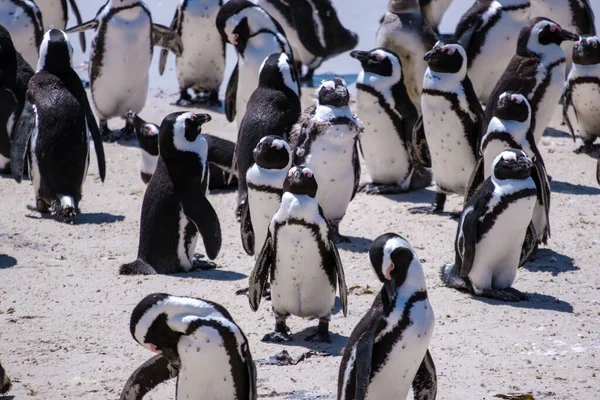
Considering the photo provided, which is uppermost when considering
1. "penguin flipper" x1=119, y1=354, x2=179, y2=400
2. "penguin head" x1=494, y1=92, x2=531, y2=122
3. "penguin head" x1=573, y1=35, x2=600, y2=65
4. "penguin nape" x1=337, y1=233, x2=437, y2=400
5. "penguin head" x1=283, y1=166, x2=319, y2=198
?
"penguin head" x1=573, y1=35, x2=600, y2=65

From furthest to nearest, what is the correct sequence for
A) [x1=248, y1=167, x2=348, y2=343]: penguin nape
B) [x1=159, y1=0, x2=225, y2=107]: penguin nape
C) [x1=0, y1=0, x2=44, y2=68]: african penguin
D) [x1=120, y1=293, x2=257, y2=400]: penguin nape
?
[x1=159, y1=0, x2=225, y2=107]: penguin nape → [x1=0, y1=0, x2=44, y2=68]: african penguin → [x1=248, y1=167, x2=348, y2=343]: penguin nape → [x1=120, y1=293, x2=257, y2=400]: penguin nape

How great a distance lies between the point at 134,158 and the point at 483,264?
3998mm

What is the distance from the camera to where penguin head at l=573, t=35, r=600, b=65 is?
8.71m

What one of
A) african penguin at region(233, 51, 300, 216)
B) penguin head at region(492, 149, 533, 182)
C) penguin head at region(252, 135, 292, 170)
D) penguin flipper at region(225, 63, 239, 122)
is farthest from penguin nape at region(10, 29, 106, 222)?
penguin head at region(492, 149, 533, 182)

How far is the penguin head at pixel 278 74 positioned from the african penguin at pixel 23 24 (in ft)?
11.6

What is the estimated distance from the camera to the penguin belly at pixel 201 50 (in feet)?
34.4

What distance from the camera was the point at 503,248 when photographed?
5.98 metres

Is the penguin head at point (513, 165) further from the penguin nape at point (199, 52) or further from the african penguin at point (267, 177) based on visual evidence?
the penguin nape at point (199, 52)

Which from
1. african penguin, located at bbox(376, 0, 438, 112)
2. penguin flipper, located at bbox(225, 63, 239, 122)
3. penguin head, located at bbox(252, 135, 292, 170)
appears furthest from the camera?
african penguin, located at bbox(376, 0, 438, 112)

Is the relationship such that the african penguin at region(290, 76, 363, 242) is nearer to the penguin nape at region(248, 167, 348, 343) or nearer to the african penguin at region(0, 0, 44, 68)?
the penguin nape at region(248, 167, 348, 343)

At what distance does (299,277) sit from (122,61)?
15.6 feet

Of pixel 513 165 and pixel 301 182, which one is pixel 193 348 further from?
pixel 513 165

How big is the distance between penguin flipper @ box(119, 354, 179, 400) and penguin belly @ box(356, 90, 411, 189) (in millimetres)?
3871

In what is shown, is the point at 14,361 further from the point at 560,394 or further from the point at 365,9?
the point at 365,9
